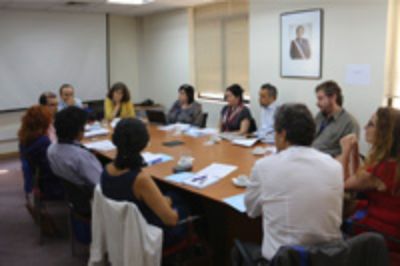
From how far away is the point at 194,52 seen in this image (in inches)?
266

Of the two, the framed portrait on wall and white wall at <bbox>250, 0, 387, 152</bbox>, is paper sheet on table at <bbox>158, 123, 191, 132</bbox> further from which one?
the framed portrait on wall

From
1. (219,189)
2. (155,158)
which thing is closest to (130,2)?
(155,158)

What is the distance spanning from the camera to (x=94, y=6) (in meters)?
6.17

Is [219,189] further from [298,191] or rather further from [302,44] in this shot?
[302,44]

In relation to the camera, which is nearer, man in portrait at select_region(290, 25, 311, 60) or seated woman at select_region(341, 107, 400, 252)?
seated woman at select_region(341, 107, 400, 252)

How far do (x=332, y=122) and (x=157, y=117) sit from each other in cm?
250

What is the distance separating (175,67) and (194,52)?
0.49 m

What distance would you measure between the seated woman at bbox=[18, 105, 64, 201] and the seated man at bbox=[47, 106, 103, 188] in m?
0.48

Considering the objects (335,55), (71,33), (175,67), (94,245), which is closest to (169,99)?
(175,67)

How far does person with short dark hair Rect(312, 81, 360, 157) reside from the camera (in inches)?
133

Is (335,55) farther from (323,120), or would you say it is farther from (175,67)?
(175,67)

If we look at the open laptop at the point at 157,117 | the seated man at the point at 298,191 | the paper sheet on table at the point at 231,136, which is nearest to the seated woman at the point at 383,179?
the seated man at the point at 298,191

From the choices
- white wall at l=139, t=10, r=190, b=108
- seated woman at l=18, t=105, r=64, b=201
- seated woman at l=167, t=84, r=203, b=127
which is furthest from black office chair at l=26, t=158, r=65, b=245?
white wall at l=139, t=10, r=190, b=108

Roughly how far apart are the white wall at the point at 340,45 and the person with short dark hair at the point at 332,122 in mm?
814
